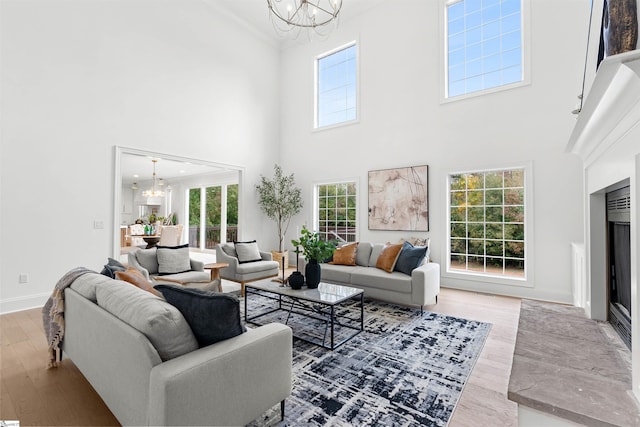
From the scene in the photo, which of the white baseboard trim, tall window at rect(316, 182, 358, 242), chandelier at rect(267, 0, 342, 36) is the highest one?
chandelier at rect(267, 0, 342, 36)

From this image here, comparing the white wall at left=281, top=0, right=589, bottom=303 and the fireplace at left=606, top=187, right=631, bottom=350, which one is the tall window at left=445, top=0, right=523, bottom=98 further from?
the fireplace at left=606, top=187, right=631, bottom=350

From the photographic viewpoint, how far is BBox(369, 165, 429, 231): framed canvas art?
5336 mm

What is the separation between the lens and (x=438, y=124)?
17.3ft

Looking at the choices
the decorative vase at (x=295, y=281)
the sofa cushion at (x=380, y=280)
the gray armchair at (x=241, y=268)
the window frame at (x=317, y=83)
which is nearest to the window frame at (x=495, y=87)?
the window frame at (x=317, y=83)

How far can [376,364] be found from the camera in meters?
2.39

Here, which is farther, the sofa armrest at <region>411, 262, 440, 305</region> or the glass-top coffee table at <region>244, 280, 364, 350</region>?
the sofa armrest at <region>411, 262, 440, 305</region>

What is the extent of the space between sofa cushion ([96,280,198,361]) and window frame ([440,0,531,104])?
530 centimetres

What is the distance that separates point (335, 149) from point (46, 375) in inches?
223

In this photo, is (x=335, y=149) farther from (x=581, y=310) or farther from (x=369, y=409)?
(x=369, y=409)

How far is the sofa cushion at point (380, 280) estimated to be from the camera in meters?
3.68

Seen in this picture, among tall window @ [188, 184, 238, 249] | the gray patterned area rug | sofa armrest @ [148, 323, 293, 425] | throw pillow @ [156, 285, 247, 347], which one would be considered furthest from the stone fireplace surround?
tall window @ [188, 184, 238, 249]

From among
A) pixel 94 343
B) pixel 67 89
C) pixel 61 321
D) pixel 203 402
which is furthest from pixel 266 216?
pixel 203 402

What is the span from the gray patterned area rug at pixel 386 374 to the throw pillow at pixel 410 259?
693 mm

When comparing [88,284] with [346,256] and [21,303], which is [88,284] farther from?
[346,256]
